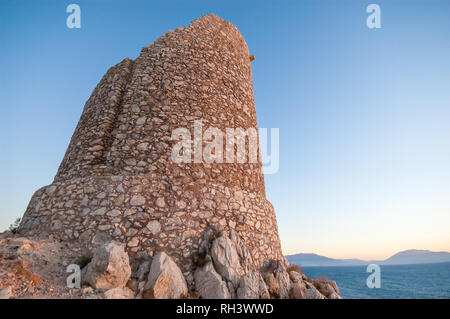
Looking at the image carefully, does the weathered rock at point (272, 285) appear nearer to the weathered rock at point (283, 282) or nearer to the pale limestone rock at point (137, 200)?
the weathered rock at point (283, 282)

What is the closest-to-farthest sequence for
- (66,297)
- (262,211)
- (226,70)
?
(66,297)
(262,211)
(226,70)

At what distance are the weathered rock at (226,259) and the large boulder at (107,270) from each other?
1.49 metres

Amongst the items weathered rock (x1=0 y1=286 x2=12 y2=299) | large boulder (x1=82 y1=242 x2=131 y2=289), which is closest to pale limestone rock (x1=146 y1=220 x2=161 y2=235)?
large boulder (x1=82 y1=242 x2=131 y2=289)

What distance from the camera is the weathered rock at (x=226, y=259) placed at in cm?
442

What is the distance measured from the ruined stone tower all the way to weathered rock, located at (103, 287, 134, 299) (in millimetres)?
790

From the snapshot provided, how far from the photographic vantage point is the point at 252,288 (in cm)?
437

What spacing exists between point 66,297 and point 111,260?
69 centimetres

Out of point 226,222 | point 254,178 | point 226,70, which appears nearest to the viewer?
point 226,222

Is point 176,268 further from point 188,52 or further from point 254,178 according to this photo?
point 188,52

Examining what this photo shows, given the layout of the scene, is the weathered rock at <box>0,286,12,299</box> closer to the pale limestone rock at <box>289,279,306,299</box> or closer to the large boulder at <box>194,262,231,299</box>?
the large boulder at <box>194,262,231,299</box>

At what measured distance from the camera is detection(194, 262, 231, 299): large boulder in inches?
162

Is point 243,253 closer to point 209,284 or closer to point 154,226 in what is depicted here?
point 209,284

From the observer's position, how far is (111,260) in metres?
3.83
